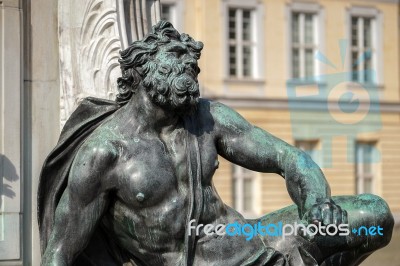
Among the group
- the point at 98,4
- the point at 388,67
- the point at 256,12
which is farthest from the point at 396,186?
the point at 98,4

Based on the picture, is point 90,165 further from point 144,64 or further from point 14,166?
point 14,166

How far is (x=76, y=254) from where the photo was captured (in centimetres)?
518

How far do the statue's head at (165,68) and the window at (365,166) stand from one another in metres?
35.8

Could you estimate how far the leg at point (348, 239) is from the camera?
16.7 feet

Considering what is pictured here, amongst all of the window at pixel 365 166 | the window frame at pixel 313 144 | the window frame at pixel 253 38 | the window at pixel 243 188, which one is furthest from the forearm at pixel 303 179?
the window at pixel 365 166

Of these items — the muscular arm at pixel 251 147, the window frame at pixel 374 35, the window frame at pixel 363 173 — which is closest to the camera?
the muscular arm at pixel 251 147

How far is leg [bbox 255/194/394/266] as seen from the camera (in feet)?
16.7

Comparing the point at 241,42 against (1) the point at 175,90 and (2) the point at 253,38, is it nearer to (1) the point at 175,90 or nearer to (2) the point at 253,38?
(2) the point at 253,38

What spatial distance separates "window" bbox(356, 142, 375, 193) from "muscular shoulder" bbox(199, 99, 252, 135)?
1402 inches

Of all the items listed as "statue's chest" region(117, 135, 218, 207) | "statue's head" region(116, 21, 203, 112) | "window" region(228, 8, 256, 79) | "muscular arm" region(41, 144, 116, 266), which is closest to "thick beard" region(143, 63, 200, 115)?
"statue's head" region(116, 21, 203, 112)

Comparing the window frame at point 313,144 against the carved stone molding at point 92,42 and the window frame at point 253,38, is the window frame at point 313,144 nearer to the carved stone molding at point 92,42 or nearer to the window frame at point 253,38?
the window frame at point 253,38

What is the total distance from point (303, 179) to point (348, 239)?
0.31 m

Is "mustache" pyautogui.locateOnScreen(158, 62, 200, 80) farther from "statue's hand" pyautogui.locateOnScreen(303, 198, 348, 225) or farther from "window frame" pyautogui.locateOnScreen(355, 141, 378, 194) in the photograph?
"window frame" pyautogui.locateOnScreen(355, 141, 378, 194)

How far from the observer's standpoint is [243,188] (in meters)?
38.0
